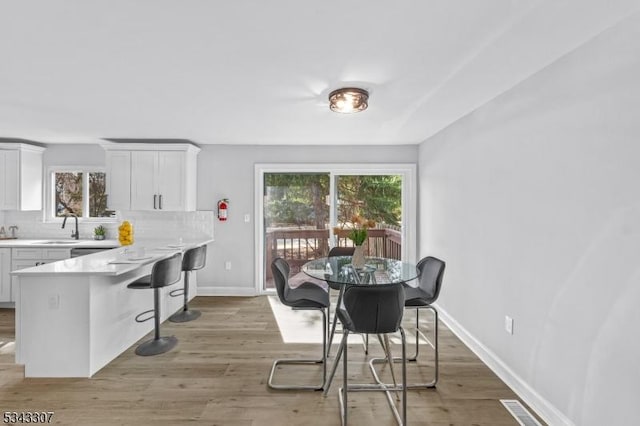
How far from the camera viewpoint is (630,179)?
1.49m

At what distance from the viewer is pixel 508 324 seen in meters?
2.41

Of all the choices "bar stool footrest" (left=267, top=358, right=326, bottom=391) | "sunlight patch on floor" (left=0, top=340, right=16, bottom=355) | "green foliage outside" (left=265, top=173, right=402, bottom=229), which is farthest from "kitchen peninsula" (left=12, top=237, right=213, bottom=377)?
"green foliage outside" (left=265, top=173, right=402, bottom=229)

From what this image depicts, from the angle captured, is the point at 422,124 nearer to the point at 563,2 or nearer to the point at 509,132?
the point at 509,132

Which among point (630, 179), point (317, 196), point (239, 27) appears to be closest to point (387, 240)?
point (317, 196)

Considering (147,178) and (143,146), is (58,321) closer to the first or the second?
(147,178)

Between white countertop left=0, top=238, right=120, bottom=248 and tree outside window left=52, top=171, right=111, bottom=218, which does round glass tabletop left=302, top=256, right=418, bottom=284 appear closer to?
white countertop left=0, top=238, right=120, bottom=248

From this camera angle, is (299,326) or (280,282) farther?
(299,326)

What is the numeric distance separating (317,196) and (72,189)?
12.1 ft

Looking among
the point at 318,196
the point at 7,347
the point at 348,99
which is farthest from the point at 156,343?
the point at 348,99

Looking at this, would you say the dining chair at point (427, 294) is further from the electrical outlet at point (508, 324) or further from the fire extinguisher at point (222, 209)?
the fire extinguisher at point (222, 209)

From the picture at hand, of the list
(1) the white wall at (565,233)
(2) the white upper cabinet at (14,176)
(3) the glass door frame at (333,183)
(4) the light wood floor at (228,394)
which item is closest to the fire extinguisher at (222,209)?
(3) the glass door frame at (333,183)

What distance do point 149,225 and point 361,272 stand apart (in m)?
3.54

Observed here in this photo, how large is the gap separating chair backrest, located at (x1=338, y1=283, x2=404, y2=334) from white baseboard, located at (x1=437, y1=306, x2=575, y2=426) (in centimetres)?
110

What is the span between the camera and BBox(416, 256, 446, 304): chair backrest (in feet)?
7.95
